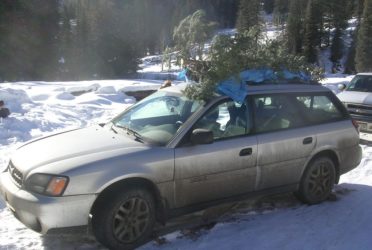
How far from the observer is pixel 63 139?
5020 mm

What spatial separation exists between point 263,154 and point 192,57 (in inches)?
61.2

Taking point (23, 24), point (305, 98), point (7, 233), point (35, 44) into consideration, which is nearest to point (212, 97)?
point (305, 98)

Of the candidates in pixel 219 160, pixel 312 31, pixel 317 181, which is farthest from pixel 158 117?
pixel 312 31

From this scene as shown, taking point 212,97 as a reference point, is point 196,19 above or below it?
above

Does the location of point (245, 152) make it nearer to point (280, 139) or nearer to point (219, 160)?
point (219, 160)

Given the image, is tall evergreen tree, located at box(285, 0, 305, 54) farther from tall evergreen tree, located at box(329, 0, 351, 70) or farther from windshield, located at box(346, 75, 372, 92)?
windshield, located at box(346, 75, 372, 92)

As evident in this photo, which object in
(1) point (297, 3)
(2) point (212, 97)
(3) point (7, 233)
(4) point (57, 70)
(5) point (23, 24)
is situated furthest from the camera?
(1) point (297, 3)

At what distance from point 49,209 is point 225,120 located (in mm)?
2239

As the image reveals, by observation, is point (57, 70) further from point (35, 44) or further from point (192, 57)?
point (192, 57)

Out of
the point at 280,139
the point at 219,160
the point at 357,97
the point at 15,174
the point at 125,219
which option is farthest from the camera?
the point at 357,97

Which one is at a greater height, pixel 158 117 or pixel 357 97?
pixel 158 117

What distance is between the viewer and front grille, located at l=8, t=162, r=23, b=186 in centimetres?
436

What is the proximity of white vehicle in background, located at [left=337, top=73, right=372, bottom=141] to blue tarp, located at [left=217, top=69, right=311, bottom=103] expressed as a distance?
419 cm

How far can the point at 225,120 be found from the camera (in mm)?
5242
